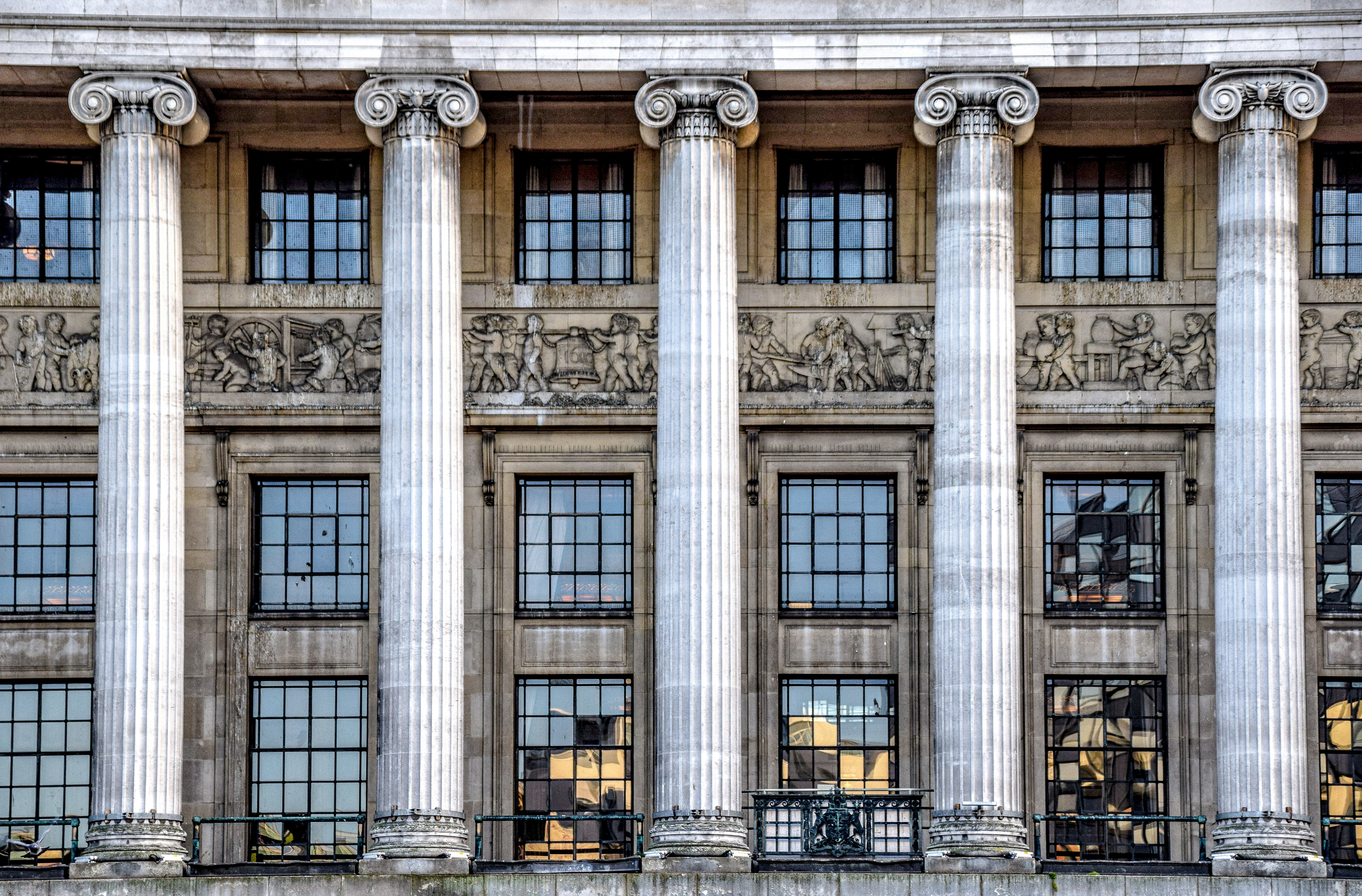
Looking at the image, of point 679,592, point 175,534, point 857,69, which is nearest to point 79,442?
point 175,534

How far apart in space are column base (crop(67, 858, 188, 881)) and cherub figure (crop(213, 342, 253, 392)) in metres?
8.23

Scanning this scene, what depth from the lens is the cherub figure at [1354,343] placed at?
4238 centimetres

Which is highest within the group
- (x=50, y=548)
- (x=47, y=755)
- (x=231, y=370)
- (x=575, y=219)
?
(x=575, y=219)

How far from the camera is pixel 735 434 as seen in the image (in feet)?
133

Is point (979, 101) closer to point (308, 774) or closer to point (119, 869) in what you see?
point (308, 774)

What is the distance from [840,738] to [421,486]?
829cm

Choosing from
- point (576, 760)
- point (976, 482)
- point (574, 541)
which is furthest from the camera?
point (574, 541)

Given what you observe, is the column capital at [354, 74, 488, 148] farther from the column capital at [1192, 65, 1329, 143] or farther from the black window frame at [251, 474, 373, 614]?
the column capital at [1192, 65, 1329, 143]

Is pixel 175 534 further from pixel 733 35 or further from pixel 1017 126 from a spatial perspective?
pixel 1017 126

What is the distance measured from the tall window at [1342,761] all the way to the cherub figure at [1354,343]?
4980mm

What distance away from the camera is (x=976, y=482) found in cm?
4000

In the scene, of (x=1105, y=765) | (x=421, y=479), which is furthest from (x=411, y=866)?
(x=1105, y=765)

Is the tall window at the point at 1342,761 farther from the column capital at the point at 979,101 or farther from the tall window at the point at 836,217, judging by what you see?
the column capital at the point at 979,101

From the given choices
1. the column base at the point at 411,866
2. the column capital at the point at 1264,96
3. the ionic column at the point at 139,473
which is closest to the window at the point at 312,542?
the ionic column at the point at 139,473
